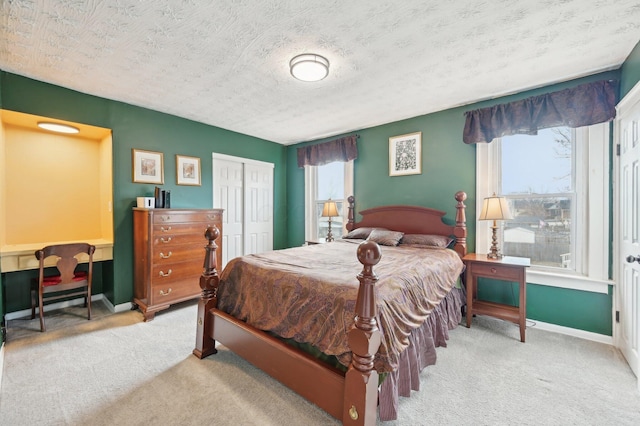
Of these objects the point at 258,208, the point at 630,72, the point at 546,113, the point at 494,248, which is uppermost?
the point at 630,72

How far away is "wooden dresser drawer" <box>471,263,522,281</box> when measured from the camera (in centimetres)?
256

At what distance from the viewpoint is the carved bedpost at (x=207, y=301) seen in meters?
2.24

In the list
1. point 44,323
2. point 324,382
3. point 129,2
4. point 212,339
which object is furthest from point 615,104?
point 44,323

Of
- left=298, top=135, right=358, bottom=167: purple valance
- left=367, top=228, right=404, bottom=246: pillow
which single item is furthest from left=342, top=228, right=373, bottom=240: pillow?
left=298, top=135, right=358, bottom=167: purple valance

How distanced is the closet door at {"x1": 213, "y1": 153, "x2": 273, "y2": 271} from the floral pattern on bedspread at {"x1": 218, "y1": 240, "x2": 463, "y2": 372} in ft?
7.36

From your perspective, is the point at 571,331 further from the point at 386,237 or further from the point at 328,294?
the point at 328,294

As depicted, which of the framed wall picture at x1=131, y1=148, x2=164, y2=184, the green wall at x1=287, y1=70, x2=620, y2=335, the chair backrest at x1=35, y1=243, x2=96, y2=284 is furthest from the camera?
the framed wall picture at x1=131, y1=148, x2=164, y2=184

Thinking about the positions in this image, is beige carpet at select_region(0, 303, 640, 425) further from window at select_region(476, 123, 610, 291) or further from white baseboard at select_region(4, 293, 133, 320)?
window at select_region(476, 123, 610, 291)

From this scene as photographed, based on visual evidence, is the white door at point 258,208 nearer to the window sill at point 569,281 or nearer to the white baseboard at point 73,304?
the white baseboard at point 73,304

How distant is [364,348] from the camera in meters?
1.29

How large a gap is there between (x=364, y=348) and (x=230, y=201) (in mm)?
3838

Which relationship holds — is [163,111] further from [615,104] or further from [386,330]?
[615,104]

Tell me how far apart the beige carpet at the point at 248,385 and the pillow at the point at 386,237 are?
115 cm

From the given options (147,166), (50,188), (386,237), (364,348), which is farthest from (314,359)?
(50,188)
